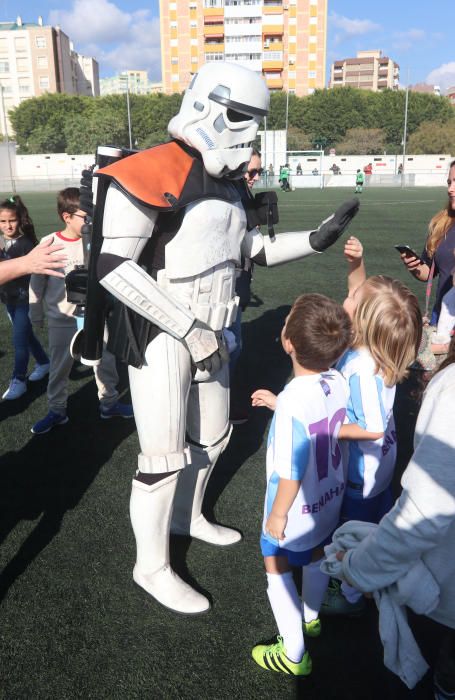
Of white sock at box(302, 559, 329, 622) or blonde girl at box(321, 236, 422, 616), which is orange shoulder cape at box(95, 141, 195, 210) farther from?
white sock at box(302, 559, 329, 622)

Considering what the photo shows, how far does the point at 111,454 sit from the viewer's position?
4.23m

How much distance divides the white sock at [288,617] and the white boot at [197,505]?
2.89 ft

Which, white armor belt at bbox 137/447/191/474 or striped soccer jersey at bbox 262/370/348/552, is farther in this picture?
white armor belt at bbox 137/447/191/474

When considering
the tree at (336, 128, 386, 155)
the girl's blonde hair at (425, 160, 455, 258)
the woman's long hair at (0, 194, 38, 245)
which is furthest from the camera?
the tree at (336, 128, 386, 155)

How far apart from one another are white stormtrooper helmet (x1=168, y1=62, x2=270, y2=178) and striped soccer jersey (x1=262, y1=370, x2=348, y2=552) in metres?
1.03

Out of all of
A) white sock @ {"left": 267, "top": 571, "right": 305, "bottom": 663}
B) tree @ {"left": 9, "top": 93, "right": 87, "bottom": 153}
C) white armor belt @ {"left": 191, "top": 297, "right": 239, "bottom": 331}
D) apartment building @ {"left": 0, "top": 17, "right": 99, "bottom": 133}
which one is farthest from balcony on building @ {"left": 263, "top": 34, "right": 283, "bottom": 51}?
white sock @ {"left": 267, "top": 571, "right": 305, "bottom": 663}

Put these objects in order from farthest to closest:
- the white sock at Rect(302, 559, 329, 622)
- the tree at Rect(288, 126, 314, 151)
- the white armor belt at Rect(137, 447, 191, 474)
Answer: the tree at Rect(288, 126, 314, 151)
the white armor belt at Rect(137, 447, 191, 474)
the white sock at Rect(302, 559, 329, 622)

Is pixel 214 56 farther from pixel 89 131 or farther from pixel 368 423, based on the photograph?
pixel 368 423

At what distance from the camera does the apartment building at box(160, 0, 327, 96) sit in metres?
81.8

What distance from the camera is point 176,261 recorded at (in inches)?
97.7

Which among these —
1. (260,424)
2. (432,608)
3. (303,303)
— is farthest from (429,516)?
(260,424)

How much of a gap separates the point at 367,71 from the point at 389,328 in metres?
133

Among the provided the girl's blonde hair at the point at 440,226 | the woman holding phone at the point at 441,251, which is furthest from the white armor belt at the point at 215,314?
the girl's blonde hair at the point at 440,226

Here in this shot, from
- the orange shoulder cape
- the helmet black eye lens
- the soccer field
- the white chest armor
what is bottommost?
the soccer field
